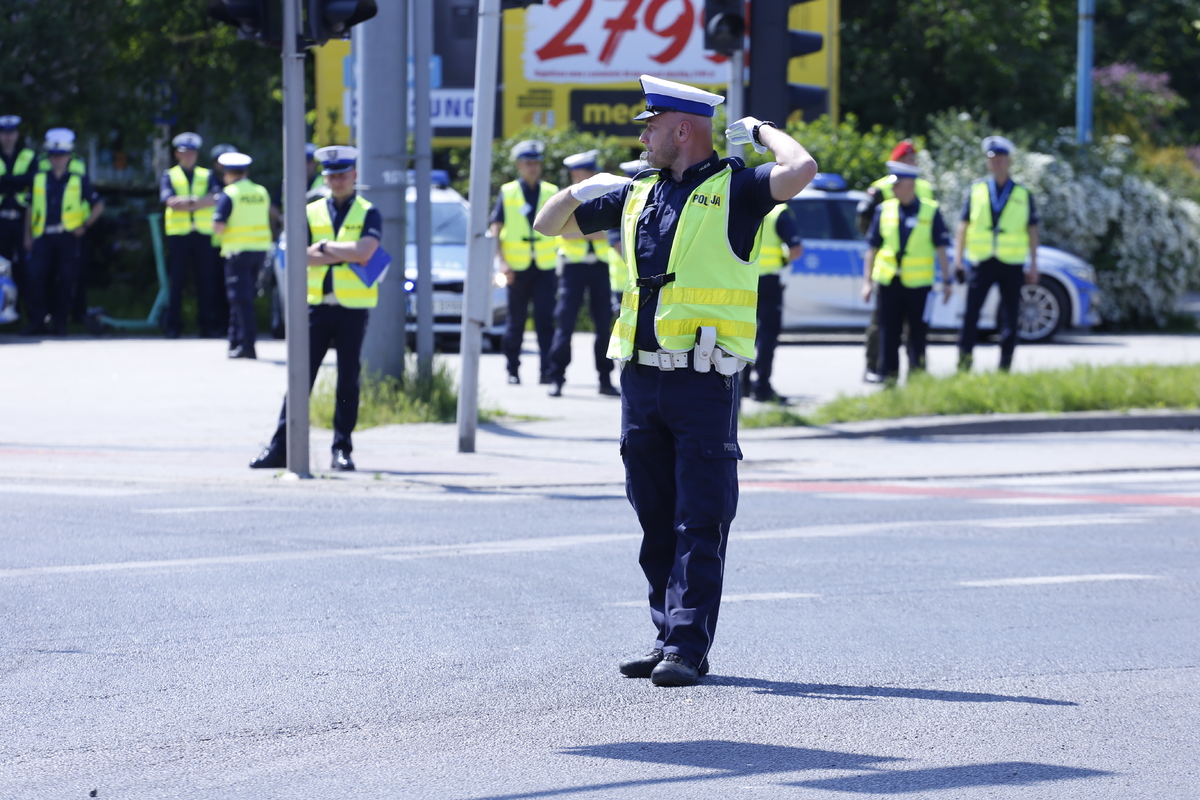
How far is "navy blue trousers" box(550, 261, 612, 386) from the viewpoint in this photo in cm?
A: 1362

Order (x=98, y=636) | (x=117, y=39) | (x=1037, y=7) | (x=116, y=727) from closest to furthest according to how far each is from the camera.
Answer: (x=116, y=727) < (x=98, y=636) < (x=117, y=39) < (x=1037, y=7)

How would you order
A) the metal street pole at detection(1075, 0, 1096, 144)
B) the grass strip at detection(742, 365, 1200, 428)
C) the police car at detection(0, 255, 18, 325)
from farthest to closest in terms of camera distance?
the metal street pole at detection(1075, 0, 1096, 144) < the police car at detection(0, 255, 18, 325) < the grass strip at detection(742, 365, 1200, 428)

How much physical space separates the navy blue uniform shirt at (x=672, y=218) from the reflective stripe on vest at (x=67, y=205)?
1411 cm

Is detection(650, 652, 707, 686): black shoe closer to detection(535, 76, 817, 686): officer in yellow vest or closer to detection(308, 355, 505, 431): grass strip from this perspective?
detection(535, 76, 817, 686): officer in yellow vest

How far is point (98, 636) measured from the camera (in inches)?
228

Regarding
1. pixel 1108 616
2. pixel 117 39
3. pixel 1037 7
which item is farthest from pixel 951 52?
pixel 1108 616

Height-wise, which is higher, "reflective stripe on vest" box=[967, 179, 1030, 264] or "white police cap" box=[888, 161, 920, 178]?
"white police cap" box=[888, 161, 920, 178]

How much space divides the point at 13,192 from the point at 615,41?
33.9ft

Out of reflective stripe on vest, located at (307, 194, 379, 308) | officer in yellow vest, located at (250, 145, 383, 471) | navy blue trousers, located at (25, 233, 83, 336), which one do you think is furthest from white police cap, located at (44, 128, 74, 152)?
reflective stripe on vest, located at (307, 194, 379, 308)

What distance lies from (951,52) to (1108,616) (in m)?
27.7

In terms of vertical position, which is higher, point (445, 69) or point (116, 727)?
point (445, 69)

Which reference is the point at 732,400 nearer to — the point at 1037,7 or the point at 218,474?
the point at 218,474

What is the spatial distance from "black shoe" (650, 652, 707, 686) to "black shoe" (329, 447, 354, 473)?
16.0ft

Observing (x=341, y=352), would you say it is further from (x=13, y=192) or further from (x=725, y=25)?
(x=13, y=192)
